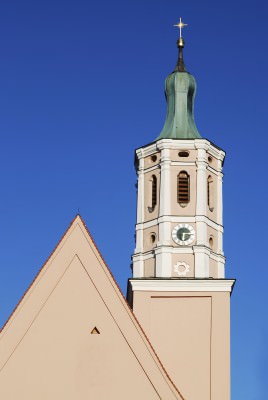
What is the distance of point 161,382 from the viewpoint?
2881 centimetres

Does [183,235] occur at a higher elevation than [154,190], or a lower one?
lower

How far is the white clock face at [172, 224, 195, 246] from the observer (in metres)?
35.3

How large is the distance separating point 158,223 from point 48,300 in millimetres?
6878

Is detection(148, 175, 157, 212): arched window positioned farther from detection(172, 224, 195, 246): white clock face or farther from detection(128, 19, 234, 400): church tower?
detection(172, 224, 195, 246): white clock face

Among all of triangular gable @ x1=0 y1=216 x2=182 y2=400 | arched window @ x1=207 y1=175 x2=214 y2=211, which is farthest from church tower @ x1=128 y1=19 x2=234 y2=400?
triangular gable @ x1=0 y1=216 x2=182 y2=400

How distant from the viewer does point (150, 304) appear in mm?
34438

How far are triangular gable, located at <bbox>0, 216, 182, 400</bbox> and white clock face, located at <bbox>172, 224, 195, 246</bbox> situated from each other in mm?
5558

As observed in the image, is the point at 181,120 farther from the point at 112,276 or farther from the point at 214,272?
the point at 112,276

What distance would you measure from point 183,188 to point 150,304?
4.43 metres

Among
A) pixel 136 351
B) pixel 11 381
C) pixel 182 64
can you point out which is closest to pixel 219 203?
pixel 182 64

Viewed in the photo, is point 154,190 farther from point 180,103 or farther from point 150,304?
point 150,304

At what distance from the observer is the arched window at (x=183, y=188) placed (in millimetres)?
35938

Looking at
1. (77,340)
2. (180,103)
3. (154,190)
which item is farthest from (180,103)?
(77,340)

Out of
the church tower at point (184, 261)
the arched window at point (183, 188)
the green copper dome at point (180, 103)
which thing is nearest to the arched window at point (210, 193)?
the church tower at point (184, 261)
